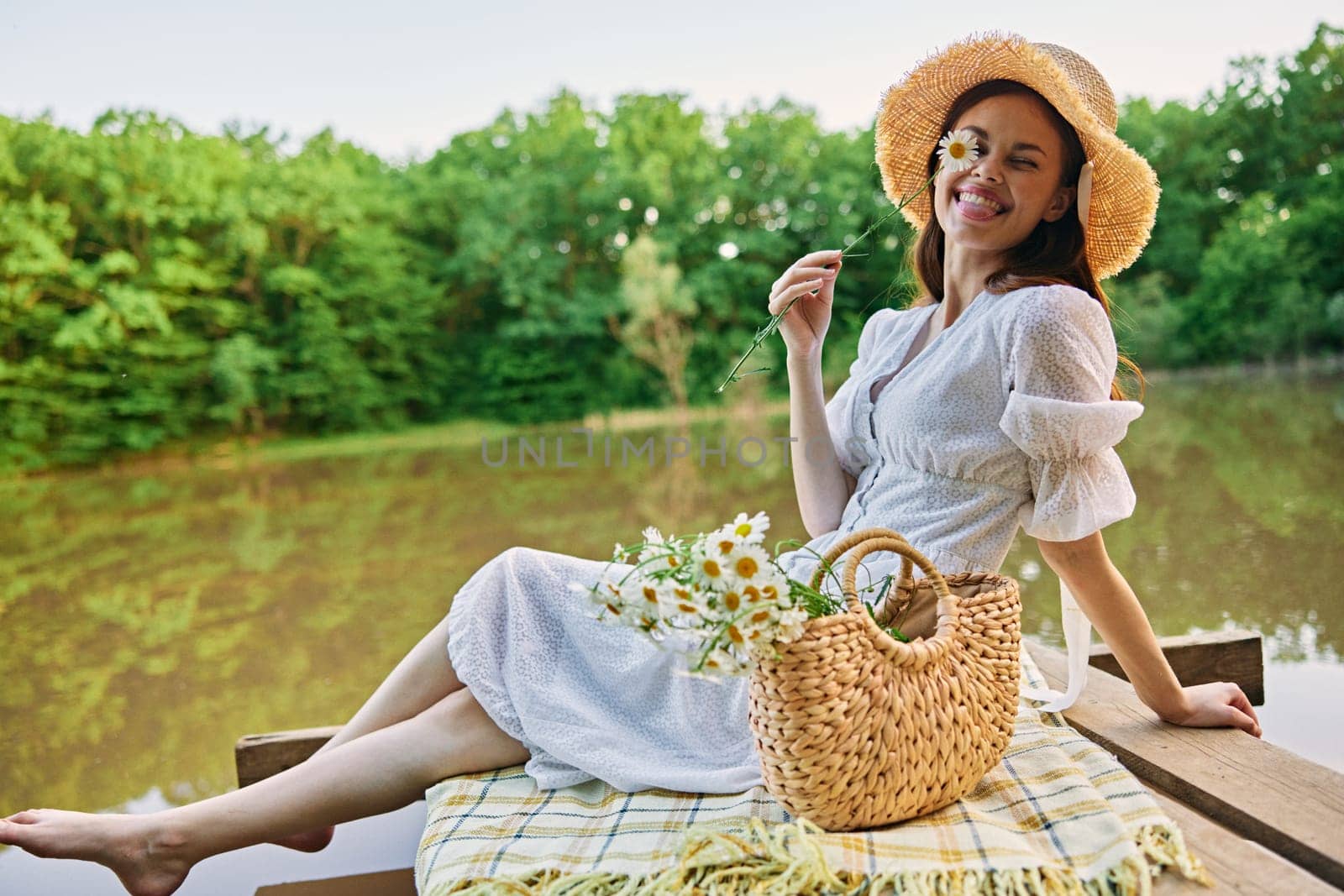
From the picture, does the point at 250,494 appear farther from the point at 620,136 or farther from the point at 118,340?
the point at 620,136

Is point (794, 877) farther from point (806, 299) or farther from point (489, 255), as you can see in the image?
point (489, 255)

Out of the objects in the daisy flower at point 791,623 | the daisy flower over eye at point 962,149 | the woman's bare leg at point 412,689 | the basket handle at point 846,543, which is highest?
the daisy flower over eye at point 962,149

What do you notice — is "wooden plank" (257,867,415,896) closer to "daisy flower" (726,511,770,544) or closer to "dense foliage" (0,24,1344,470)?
"daisy flower" (726,511,770,544)

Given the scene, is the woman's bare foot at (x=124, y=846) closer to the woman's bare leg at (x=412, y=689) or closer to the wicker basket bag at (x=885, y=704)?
the woman's bare leg at (x=412, y=689)

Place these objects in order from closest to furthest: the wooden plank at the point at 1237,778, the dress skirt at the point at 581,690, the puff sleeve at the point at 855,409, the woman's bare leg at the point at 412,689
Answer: the wooden plank at the point at 1237,778 < the dress skirt at the point at 581,690 < the woman's bare leg at the point at 412,689 < the puff sleeve at the point at 855,409

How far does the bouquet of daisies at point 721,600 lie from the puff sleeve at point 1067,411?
1.15 feet

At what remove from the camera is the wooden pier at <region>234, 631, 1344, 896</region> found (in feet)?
3.16

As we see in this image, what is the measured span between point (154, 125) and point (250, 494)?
1019 centimetres

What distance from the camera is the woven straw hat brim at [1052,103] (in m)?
1.21

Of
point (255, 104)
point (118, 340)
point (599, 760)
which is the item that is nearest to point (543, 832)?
point (599, 760)

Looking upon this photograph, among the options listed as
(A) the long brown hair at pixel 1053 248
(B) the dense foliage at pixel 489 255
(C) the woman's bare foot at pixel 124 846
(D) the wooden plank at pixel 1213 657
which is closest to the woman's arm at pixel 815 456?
(A) the long brown hair at pixel 1053 248

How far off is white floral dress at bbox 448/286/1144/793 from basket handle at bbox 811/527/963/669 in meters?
0.13

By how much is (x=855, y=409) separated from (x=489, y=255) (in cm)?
1658

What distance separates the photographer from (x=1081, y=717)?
1429 mm
